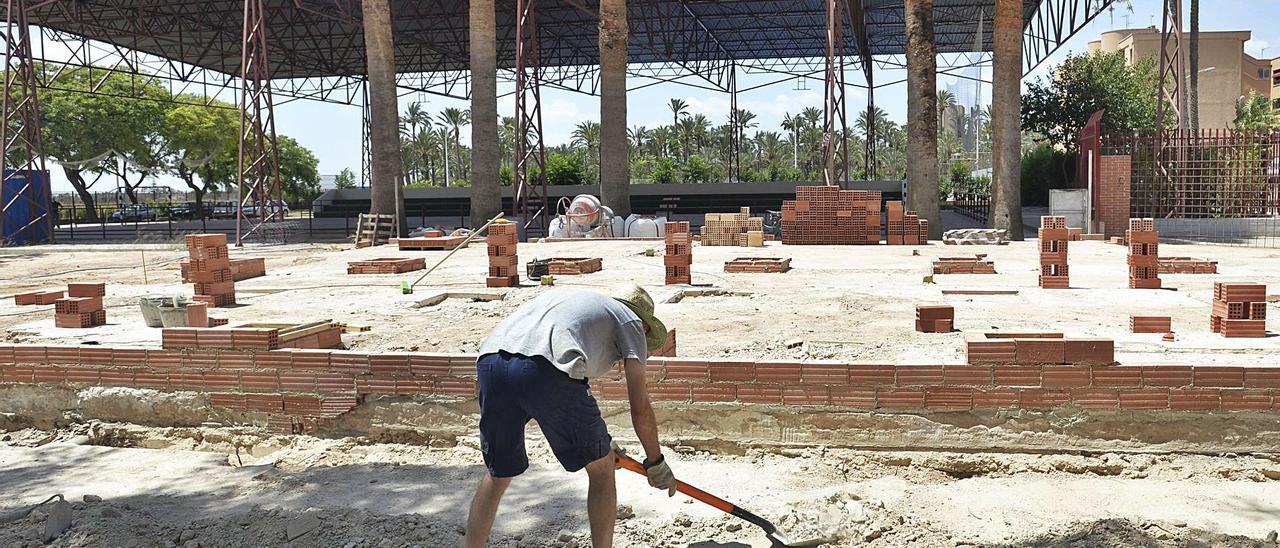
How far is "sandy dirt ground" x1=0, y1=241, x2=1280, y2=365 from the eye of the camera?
22.5 ft

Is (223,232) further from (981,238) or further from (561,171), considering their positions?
(981,238)

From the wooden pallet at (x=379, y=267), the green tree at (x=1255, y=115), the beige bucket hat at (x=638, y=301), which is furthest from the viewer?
the green tree at (x=1255, y=115)

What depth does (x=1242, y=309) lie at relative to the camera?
679 cm

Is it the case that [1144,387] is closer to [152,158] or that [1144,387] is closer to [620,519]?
[620,519]

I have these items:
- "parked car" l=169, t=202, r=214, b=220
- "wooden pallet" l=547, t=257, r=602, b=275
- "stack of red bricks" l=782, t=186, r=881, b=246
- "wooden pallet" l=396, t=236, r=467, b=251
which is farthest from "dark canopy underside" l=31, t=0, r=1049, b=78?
"wooden pallet" l=547, t=257, r=602, b=275

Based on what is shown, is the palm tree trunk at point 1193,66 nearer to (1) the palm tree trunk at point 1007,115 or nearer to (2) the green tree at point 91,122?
(1) the palm tree trunk at point 1007,115

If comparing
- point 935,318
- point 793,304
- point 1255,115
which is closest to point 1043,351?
point 935,318

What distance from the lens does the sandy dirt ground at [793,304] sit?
6848mm

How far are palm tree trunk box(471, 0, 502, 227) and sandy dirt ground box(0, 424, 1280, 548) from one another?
19.5 metres

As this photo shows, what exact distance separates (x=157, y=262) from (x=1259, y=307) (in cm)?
1697

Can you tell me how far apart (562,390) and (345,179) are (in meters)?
80.7

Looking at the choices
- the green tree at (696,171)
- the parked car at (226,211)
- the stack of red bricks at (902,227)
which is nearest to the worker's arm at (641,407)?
the stack of red bricks at (902,227)

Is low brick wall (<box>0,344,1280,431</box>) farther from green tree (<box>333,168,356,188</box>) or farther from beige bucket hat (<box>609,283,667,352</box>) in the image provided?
green tree (<box>333,168,356,188</box>)

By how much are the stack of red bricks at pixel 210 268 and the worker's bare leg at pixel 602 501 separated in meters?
8.30
